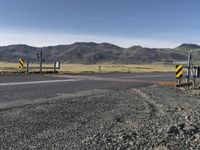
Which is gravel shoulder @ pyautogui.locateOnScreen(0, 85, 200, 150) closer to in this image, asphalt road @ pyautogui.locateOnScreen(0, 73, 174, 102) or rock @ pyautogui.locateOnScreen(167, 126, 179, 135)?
rock @ pyautogui.locateOnScreen(167, 126, 179, 135)

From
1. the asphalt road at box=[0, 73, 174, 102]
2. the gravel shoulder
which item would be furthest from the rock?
the asphalt road at box=[0, 73, 174, 102]

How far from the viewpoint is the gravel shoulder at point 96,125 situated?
584cm

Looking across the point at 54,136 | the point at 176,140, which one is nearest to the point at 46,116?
the point at 54,136

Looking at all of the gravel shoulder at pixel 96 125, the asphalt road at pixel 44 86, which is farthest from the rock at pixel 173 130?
the asphalt road at pixel 44 86

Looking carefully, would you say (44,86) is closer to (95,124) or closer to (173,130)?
(95,124)

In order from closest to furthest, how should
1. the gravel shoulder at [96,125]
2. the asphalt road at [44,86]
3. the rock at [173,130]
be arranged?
the gravel shoulder at [96,125] → the rock at [173,130] → the asphalt road at [44,86]

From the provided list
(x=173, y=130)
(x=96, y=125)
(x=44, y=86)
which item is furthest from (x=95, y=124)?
(x=44, y=86)

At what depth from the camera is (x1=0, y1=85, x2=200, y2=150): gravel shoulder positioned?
584 cm

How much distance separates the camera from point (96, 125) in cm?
739

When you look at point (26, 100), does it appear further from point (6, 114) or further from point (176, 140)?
point (176, 140)

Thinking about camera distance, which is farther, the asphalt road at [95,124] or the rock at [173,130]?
the rock at [173,130]

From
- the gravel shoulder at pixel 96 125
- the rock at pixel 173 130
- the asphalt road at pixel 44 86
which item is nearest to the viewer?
the gravel shoulder at pixel 96 125

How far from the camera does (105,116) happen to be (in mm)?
8516

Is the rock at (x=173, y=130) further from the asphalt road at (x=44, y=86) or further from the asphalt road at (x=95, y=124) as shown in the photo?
the asphalt road at (x=44, y=86)
